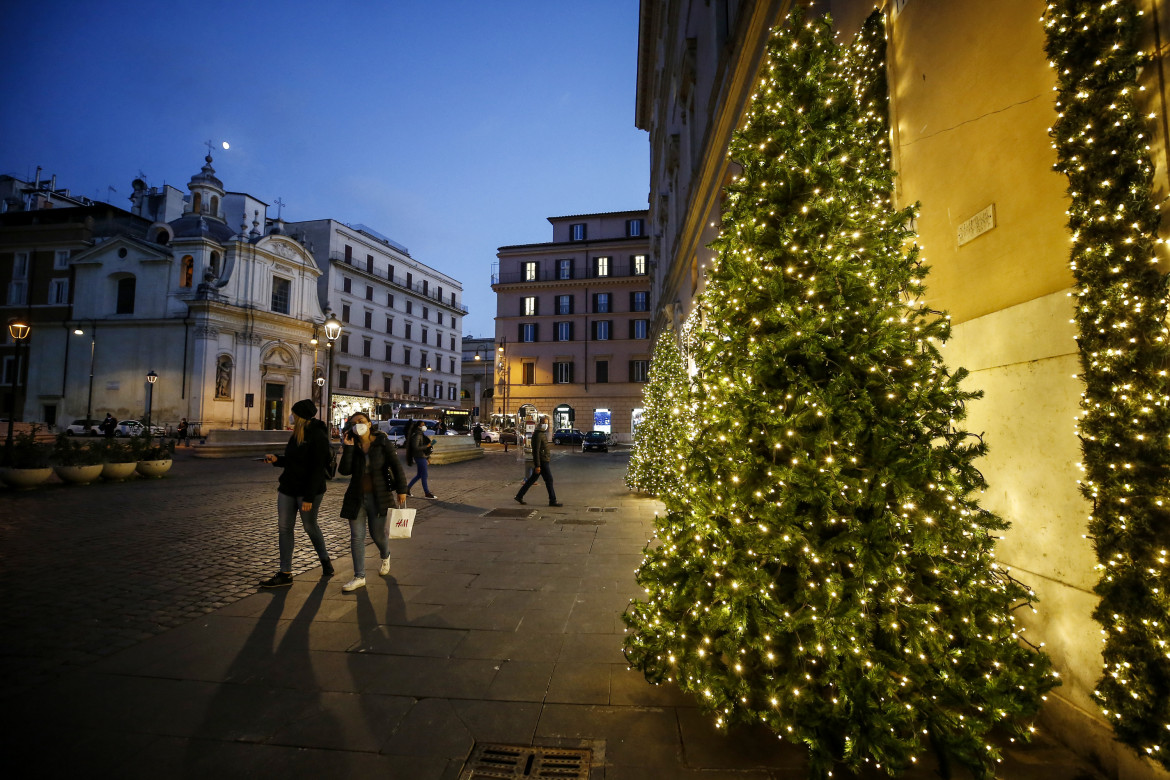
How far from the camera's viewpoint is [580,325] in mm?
47719

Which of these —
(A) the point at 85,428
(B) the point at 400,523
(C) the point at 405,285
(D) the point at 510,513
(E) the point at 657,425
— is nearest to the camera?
(B) the point at 400,523

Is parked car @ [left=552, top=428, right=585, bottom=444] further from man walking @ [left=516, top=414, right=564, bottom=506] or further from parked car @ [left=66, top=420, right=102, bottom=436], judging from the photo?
man walking @ [left=516, top=414, right=564, bottom=506]

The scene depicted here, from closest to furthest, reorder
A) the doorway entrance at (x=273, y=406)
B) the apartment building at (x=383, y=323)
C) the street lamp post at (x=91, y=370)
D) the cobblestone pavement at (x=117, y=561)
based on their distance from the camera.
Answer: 1. the cobblestone pavement at (x=117, y=561)
2. the street lamp post at (x=91, y=370)
3. the doorway entrance at (x=273, y=406)
4. the apartment building at (x=383, y=323)

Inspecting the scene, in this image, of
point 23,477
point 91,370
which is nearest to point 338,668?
point 23,477

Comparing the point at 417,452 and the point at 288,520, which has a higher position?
the point at 417,452

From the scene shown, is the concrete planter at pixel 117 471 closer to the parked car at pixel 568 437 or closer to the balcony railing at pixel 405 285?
the parked car at pixel 568 437

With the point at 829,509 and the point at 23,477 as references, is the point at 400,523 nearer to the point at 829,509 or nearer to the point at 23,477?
the point at 829,509

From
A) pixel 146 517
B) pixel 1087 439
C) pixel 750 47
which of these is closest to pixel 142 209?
pixel 146 517

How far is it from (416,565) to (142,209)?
2181 inches

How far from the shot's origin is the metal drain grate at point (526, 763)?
2.52 metres

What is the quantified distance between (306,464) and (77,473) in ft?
37.4

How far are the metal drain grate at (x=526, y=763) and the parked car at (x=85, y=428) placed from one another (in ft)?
133

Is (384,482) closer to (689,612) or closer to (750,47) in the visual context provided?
(689,612)

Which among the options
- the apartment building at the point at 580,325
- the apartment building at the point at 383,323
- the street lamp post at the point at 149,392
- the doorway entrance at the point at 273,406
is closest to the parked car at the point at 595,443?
the apartment building at the point at 580,325
